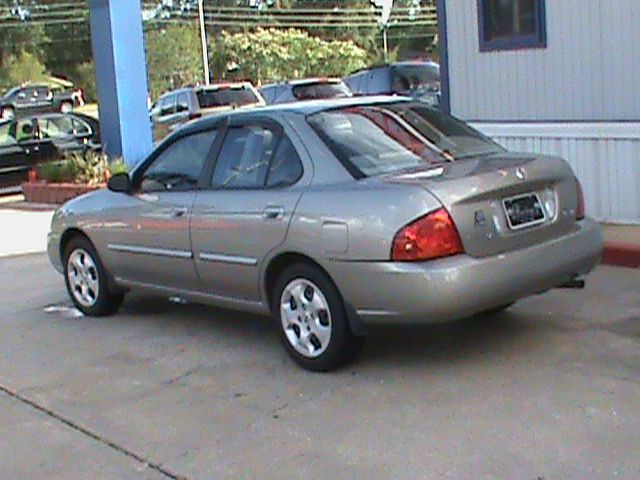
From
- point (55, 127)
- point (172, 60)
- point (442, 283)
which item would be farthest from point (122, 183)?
point (172, 60)

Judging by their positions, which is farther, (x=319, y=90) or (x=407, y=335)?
(x=319, y=90)

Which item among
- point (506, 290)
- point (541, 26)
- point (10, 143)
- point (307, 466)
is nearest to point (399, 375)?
point (506, 290)

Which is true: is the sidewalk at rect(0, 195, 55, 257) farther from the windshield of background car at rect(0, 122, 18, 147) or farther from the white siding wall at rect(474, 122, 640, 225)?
the white siding wall at rect(474, 122, 640, 225)

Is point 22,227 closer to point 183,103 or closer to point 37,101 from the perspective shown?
point 183,103

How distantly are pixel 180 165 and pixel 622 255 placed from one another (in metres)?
3.67

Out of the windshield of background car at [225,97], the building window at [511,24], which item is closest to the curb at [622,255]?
the building window at [511,24]

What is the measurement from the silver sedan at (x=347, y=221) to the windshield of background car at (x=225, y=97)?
52.5 feet

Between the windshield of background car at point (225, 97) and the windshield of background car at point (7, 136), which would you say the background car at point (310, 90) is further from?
the windshield of background car at point (7, 136)

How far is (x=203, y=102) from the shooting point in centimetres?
2294

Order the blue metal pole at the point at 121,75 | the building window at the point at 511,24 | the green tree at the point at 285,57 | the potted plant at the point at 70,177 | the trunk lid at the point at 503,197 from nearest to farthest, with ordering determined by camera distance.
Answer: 1. the trunk lid at the point at 503,197
2. the building window at the point at 511,24
3. the potted plant at the point at 70,177
4. the blue metal pole at the point at 121,75
5. the green tree at the point at 285,57

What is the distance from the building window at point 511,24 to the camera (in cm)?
980

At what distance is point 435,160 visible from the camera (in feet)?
19.0

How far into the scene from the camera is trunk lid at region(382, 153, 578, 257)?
5160 millimetres

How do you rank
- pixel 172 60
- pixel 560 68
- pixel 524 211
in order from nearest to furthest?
pixel 524 211 → pixel 560 68 → pixel 172 60
